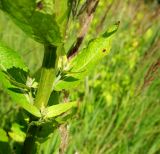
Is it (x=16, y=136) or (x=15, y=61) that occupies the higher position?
(x=15, y=61)

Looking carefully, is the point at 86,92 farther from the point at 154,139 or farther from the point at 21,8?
the point at 21,8

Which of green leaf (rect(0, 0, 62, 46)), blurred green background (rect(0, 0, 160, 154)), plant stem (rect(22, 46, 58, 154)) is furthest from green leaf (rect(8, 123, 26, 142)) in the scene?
blurred green background (rect(0, 0, 160, 154))

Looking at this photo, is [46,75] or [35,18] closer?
[35,18]

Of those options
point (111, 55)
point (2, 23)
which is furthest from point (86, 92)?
point (2, 23)

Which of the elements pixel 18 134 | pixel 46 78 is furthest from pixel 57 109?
pixel 18 134

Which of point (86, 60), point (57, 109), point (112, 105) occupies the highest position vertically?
point (86, 60)

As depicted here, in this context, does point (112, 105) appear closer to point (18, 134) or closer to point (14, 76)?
point (18, 134)

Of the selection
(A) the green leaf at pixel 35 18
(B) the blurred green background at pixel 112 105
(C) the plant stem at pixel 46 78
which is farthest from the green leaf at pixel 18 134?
(B) the blurred green background at pixel 112 105
